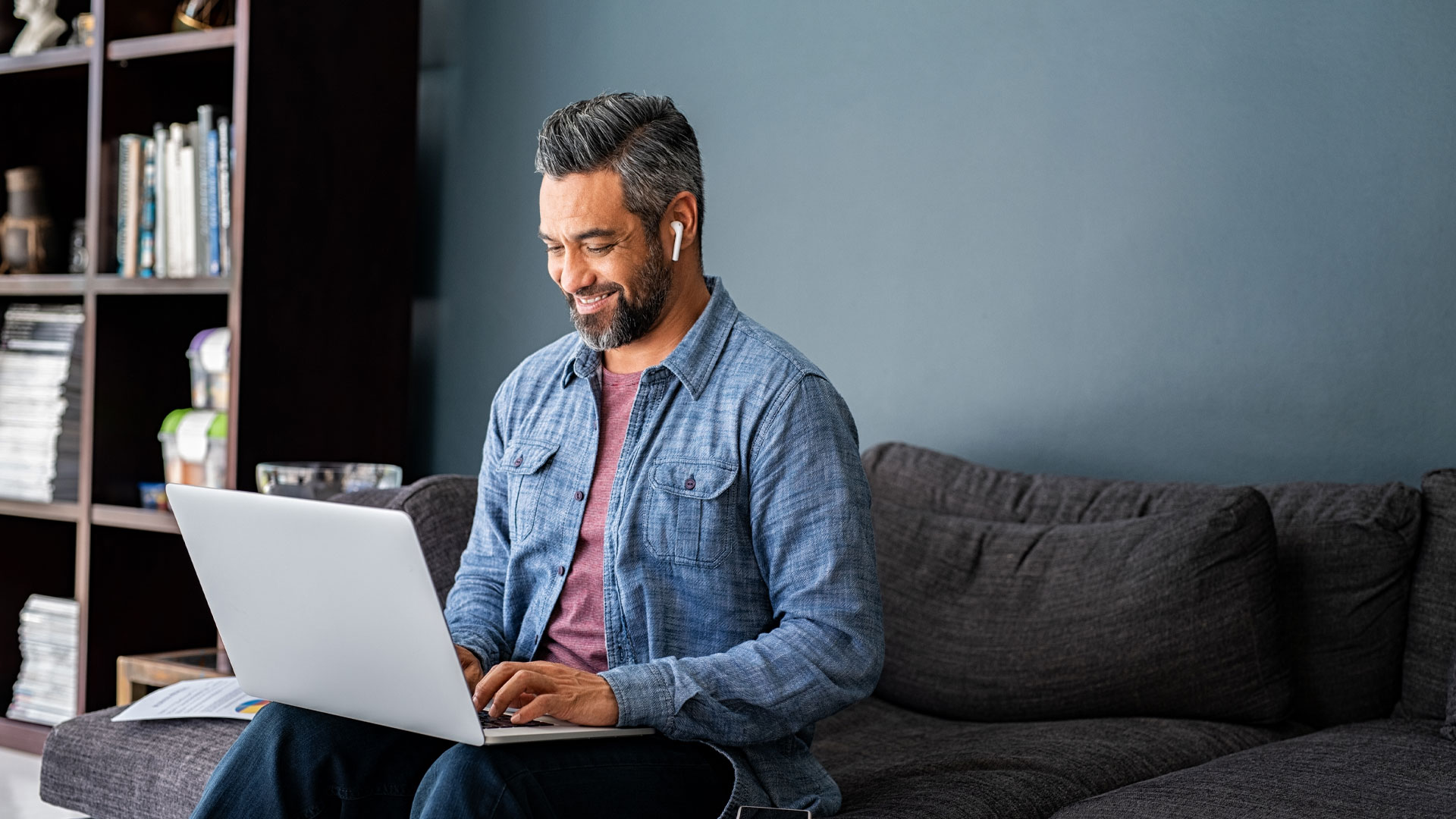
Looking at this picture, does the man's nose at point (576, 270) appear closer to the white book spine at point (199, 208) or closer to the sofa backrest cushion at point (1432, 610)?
the sofa backrest cushion at point (1432, 610)

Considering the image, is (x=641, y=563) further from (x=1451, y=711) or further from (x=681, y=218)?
(x=1451, y=711)

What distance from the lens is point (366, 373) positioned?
2.97m

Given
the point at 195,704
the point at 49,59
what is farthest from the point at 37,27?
the point at 195,704

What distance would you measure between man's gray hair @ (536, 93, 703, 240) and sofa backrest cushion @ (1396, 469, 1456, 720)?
1.17 meters

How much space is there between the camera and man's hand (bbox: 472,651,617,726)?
126 centimetres

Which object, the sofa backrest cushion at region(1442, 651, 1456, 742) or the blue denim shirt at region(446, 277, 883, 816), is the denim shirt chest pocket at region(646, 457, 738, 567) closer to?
A: the blue denim shirt at region(446, 277, 883, 816)

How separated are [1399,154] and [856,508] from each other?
1.25m

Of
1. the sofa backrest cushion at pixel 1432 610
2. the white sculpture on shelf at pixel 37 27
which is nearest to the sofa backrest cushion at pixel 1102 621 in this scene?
the sofa backrest cushion at pixel 1432 610

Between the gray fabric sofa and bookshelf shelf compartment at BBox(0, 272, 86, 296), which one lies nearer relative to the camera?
the gray fabric sofa

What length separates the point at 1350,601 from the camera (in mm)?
1926

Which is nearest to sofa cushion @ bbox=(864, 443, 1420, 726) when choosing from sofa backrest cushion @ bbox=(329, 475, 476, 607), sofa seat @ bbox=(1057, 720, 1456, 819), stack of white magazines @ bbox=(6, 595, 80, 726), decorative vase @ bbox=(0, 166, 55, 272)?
sofa seat @ bbox=(1057, 720, 1456, 819)

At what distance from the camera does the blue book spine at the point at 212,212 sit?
9.07 ft

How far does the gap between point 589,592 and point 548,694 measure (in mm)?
284

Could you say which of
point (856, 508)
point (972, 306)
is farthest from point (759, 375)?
point (972, 306)
